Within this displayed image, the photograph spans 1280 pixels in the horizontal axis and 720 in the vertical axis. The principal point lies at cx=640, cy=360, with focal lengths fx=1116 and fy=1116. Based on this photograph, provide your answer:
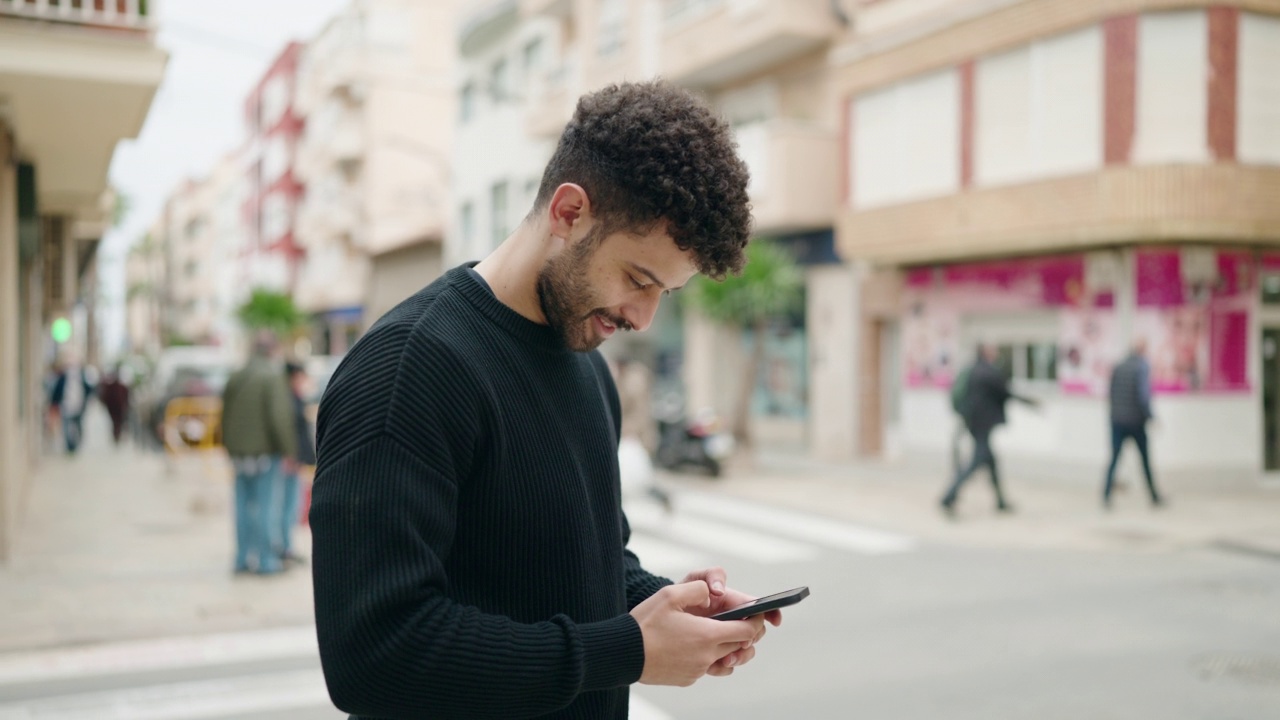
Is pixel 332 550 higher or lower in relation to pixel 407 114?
lower

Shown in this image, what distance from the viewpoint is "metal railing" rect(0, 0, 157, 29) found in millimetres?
8109

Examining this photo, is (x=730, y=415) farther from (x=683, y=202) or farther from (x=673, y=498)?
(x=683, y=202)

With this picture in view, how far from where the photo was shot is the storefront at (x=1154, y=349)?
46.5 ft

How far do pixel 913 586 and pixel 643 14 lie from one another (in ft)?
56.9

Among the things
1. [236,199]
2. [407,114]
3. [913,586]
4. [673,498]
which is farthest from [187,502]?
[236,199]

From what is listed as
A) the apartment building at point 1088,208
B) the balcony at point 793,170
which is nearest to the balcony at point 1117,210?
the apartment building at point 1088,208

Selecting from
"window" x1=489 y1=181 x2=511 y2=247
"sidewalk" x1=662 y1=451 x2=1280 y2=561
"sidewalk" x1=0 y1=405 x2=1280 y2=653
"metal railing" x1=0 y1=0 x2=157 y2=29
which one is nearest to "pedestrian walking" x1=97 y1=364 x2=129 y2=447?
"sidewalk" x1=0 y1=405 x2=1280 y2=653

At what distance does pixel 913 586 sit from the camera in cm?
838

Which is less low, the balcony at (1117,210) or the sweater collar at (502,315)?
the balcony at (1117,210)

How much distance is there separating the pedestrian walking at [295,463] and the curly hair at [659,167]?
7998 millimetres

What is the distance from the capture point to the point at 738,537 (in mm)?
10859

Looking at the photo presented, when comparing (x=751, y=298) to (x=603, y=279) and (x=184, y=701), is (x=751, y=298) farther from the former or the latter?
(x=603, y=279)

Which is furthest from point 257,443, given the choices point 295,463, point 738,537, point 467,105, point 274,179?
point 274,179

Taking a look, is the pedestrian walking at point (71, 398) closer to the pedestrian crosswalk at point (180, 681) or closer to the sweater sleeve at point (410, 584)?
the pedestrian crosswalk at point (180, 681)
